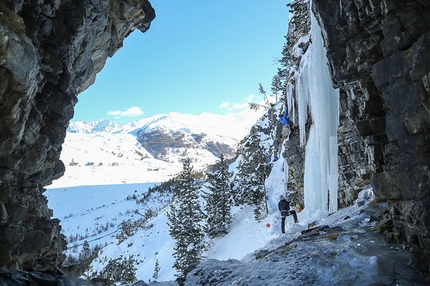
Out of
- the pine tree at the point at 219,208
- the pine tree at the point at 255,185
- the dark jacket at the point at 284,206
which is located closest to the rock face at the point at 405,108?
the dark jacket at the point at 284,206

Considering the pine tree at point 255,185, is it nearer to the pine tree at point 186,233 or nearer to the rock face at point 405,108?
the pine tree at point 186,233

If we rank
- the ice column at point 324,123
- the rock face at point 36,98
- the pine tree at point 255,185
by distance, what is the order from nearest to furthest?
1. the rock face at point 36,98
2. the ice column at point 324,123
3. the pine tree at point 255,185

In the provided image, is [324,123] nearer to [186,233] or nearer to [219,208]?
[186,233]

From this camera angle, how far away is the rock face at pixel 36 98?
4.29 m

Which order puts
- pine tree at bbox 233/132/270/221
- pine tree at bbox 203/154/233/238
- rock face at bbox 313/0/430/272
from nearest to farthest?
1. rock face at bbox 313/0/430/272
2. pine tree at bbox 233/132/270/221
3. pine tree at bbox 203/154/233/238

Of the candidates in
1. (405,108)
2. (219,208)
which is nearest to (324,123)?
(405,108)

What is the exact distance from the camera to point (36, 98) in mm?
6125

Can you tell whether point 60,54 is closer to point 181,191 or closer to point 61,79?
point 61,79

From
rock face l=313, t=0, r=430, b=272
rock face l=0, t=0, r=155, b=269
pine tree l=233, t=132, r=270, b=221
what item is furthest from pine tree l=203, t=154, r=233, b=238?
rock face l=313, t=0, r=430, b=272

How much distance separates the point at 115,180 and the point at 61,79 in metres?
140

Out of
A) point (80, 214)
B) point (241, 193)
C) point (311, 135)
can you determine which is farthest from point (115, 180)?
point (311, 135)

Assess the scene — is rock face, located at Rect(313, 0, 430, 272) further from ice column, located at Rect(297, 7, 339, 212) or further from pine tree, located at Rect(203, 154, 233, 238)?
pine tree, located at Rect(203, 154, 233, 238)

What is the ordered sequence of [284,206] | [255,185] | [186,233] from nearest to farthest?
[284,206], [186,233], [255,185]

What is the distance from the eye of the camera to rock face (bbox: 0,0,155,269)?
14.1 feet
